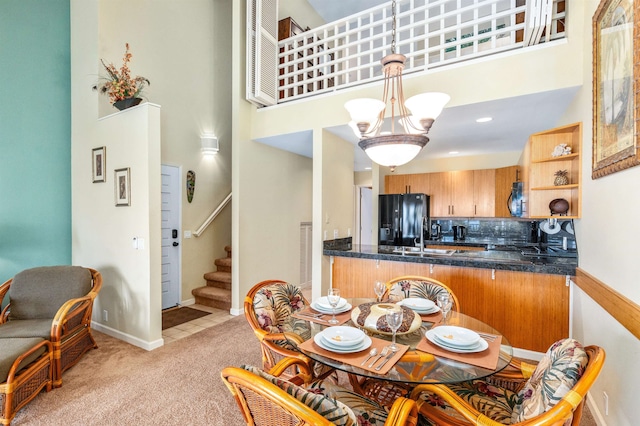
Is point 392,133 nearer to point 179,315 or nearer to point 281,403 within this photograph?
point 281,403

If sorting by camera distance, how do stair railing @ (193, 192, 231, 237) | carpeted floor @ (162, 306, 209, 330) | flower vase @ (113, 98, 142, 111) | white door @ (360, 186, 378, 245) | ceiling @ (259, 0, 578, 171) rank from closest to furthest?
ceiling @ (259, 0, 578, 171) < flower vase @ (113, 98, 142, 111) < carpeted floor @ (162, 306, 209, 330) < stair railing @ (193, 192, 231, 237) < white door @ (360, 186, 378, 245)

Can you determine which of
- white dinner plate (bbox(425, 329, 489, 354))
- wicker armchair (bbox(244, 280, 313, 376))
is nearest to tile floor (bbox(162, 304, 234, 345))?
wicker armchair (bbox(244, 280, 313, 376))

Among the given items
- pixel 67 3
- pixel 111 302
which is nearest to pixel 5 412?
pixel 111 302

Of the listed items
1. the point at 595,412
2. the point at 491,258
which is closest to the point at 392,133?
the point at 491,258

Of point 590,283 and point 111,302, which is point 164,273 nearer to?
point 111,302

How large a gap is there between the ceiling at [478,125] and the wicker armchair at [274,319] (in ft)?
7.30

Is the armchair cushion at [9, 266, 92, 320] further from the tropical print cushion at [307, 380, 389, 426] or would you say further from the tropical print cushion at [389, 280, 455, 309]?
the tropical print cushion at [389, 280, 455, 309]

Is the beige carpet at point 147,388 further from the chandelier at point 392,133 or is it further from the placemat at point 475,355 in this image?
the chandelier at point 392,133

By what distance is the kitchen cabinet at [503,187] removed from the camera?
5148 mm

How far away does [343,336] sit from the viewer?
1.54 metres

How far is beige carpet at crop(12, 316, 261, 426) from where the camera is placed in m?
2.03

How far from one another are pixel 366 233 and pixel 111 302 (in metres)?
5.91

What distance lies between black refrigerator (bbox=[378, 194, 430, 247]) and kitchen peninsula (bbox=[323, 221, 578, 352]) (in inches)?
88.6

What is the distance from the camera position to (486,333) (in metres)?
1.71
